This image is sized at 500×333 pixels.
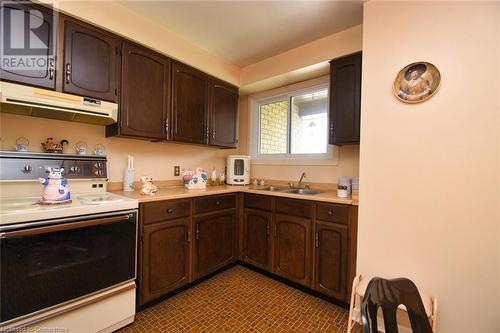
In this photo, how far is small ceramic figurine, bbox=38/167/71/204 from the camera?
136cm

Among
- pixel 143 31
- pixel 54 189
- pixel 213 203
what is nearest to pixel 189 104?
pixel 143 31

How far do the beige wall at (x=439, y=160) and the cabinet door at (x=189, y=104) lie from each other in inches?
61.8

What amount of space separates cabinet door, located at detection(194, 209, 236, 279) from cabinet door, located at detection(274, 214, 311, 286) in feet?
1.63

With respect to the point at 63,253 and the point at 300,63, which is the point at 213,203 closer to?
the point at 63,253

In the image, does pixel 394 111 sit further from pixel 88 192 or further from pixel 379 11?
pixel 88 192

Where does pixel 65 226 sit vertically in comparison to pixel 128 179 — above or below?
below

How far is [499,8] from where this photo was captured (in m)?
1.23

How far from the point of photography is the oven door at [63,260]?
3.70 ft

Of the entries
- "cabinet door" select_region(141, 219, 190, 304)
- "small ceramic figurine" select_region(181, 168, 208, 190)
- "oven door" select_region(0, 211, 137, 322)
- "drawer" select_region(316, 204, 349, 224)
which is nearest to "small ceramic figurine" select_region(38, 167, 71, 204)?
"oven door" select_region(0, 211, 137, 322)

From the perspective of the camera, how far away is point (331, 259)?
1.84 m

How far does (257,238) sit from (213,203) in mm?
600

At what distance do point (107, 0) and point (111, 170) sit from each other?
53.8 inches

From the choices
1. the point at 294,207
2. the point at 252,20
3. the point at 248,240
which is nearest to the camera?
the point at 252,20

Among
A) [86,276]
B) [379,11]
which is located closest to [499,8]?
[379,11]
